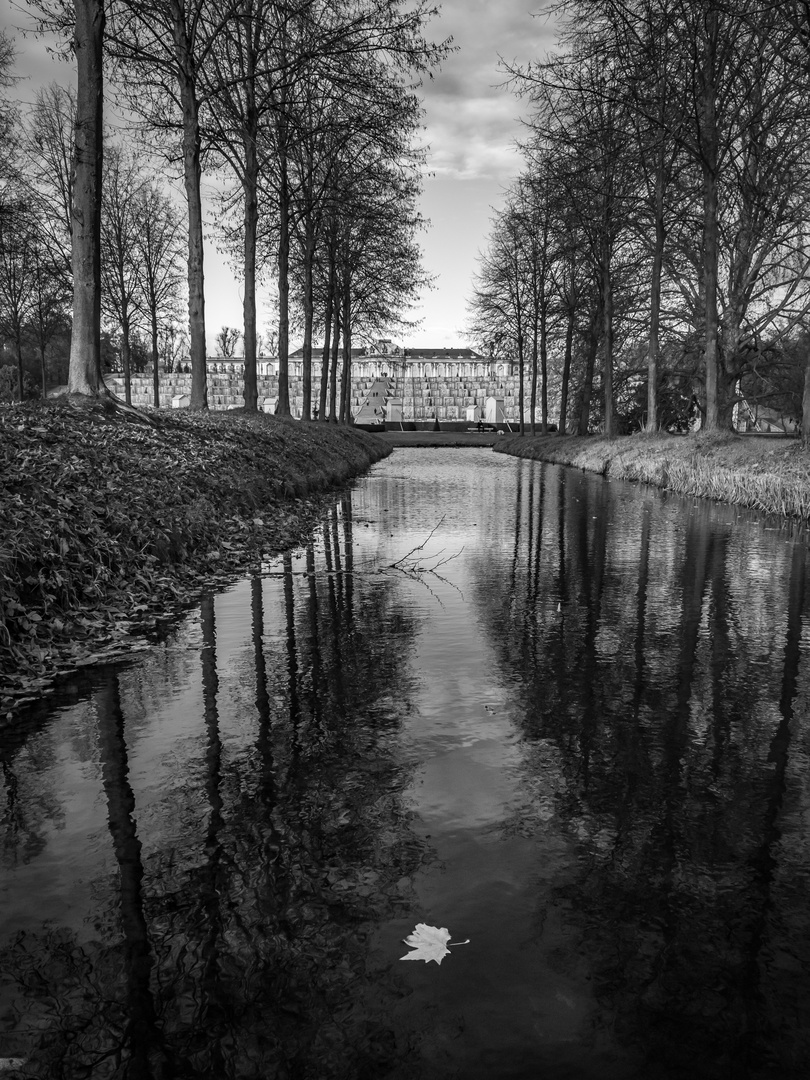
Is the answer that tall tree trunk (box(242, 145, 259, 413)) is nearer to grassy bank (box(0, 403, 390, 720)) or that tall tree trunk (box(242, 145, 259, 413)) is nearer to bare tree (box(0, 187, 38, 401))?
grassy bank (box(0, 403, 390, 720))

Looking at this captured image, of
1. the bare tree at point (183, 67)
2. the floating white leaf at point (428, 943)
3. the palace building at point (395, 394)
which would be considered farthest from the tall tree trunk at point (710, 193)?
the palace building at point (395, 394)

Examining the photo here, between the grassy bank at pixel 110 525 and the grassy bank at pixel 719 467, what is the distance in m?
7.69

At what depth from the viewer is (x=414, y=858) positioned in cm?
255

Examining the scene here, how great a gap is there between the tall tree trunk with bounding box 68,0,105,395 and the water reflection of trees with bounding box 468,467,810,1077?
7940 mm

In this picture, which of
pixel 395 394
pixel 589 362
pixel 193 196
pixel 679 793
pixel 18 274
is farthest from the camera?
pixel 395 394

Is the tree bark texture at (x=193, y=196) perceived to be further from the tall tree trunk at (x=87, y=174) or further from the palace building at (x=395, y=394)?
the palace building at (x=395, y=394)

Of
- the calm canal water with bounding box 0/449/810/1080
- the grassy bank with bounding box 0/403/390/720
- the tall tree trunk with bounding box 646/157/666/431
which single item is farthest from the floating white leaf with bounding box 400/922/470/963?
the tall tree trunk with bounding box 646/157/666/431

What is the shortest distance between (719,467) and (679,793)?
13.2 metres

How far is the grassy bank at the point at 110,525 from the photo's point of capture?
4.92 metres

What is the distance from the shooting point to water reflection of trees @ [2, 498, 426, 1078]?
1794 millimetres

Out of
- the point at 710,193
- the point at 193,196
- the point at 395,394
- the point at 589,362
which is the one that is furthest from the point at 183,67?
the point at 395,394

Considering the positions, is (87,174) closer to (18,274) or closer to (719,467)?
(719,467)

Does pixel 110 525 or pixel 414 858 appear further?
pixel 110 525

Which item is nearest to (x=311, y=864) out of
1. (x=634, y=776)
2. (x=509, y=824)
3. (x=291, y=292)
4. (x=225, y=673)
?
(x=509, y=824)
